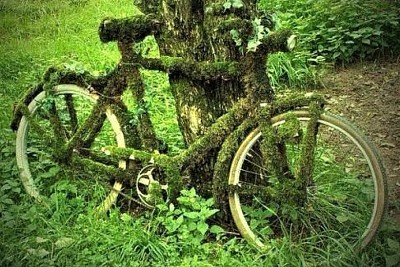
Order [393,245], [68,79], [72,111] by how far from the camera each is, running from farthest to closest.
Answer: [72,111]
[68,79]
[393,245]

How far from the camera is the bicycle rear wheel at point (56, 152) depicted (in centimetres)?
392

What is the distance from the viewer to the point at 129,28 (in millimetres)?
3600

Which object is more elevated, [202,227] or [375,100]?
[375,100]

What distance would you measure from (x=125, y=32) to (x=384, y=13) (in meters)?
4.46

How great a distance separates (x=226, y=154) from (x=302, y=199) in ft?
1.84

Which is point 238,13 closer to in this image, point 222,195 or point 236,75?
point 236,75

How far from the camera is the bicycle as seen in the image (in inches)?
131

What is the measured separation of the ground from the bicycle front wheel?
87cm

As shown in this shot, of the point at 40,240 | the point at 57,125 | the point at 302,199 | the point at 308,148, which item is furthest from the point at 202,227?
the point at 57,125

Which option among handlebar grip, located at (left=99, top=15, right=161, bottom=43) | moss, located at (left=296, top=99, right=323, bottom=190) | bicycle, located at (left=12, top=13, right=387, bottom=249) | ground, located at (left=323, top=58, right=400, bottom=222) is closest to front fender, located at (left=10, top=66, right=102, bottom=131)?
bicycle, located at (left=12, top=13, right=387, bottom=249)

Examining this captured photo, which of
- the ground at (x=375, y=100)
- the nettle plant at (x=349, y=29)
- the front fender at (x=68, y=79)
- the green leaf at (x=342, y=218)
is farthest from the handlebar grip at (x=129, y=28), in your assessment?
the nettle plant at (x=349, y=29)

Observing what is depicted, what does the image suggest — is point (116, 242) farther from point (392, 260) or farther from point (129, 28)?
point (392, 260)

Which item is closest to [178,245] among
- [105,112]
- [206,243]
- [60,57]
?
[206,243]

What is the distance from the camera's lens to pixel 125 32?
142 inches
